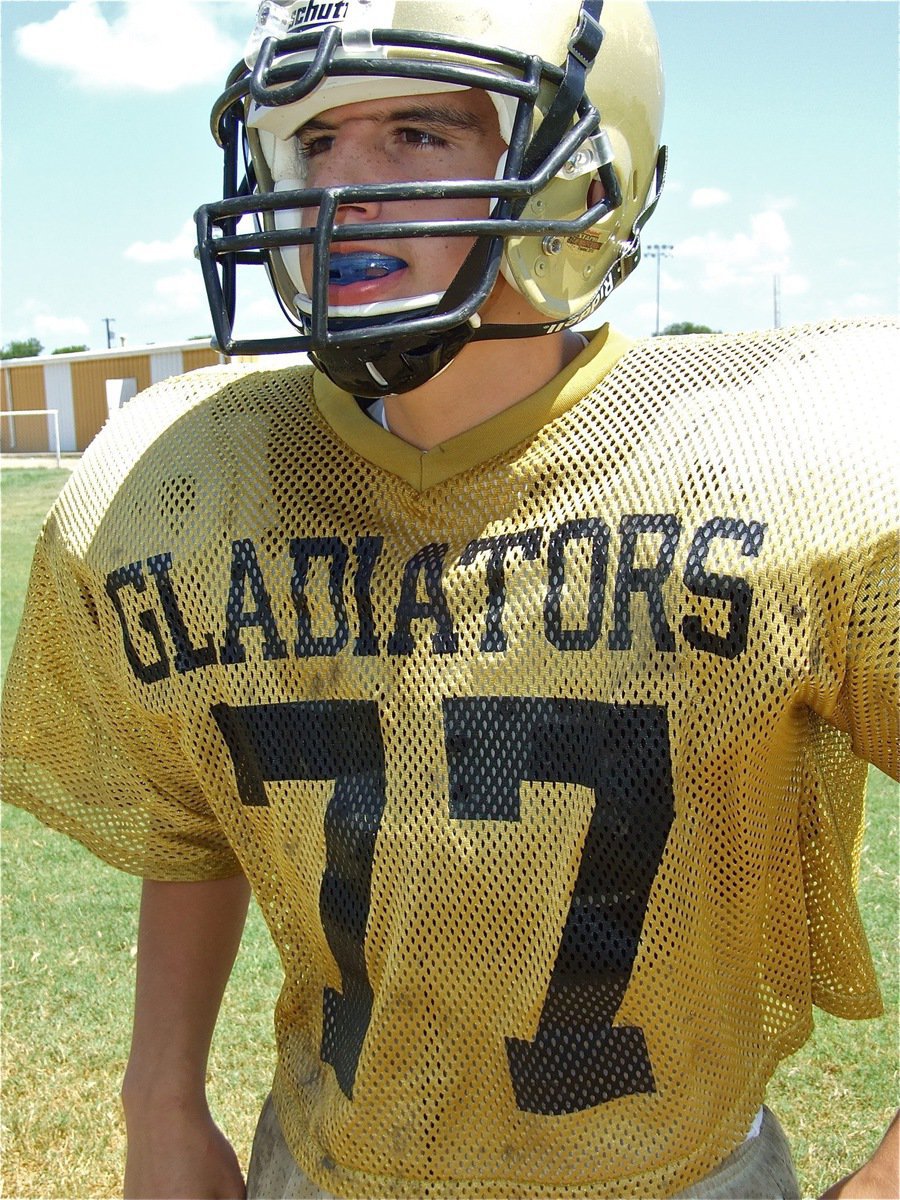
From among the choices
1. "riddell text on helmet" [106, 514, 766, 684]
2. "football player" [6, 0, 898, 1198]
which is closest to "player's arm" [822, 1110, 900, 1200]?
"football player" [6, 0, 898, 1198]

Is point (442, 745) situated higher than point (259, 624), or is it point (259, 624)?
point (259, 624)

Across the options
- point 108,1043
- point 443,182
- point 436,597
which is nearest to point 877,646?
point 436,597

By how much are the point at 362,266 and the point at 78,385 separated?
43910 millimetres

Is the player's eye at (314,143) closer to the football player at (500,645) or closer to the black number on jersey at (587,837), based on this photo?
the football player at (500,645)

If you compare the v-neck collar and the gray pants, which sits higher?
the v-neck collar

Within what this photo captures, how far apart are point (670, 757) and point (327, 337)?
2.08ft

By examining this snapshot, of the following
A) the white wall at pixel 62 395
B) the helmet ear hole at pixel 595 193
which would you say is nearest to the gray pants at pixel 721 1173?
the helmet ear hole at pixel 595 193

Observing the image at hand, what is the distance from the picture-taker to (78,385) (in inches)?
1684

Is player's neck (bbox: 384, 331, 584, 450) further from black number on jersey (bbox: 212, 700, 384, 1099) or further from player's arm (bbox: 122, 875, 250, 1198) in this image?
player's arm (bbox: 122, 875, 250, 1198)

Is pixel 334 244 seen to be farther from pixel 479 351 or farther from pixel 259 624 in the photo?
pixel 259 624

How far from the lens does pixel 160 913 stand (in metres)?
1.83

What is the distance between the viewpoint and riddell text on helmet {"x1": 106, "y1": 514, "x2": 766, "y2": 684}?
1336mm

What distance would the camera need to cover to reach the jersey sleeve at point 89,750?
1.75 metres

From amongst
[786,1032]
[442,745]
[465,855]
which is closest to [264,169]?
[442,745]
